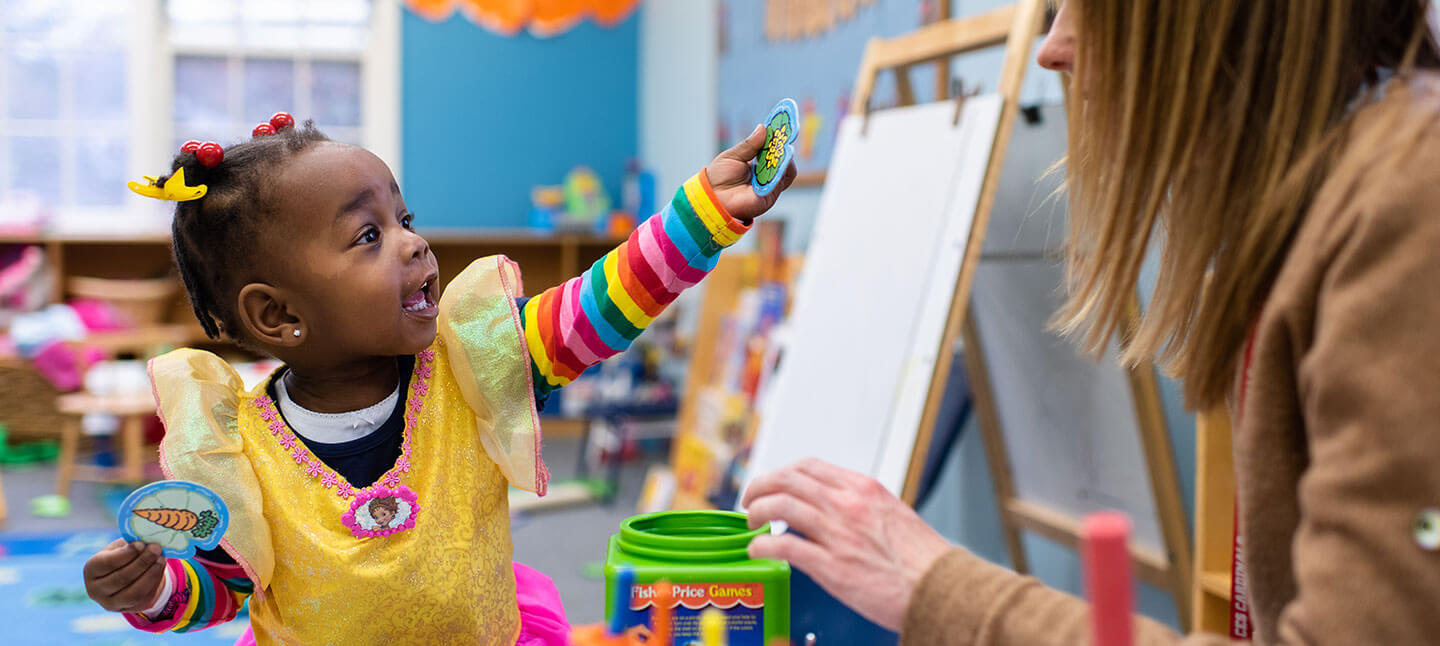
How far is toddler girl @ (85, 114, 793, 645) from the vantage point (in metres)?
1.01

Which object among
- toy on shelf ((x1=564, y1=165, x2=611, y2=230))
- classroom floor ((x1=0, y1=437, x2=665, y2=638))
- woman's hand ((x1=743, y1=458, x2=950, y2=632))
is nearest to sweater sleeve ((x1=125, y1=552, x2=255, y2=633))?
woman's hand ((x1=743, y1=458, x2=950, y2=632))

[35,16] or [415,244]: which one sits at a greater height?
[35,16]

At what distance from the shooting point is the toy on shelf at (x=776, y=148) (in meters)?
1.01

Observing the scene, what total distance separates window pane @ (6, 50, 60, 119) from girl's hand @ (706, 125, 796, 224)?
5.68 m

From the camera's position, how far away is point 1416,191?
2.03ft

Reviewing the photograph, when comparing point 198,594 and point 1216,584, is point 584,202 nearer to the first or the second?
point 1216,584

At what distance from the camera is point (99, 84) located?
5.61 metres

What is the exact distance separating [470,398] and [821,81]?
2.98m

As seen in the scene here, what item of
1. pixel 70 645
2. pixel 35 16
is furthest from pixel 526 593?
pixel 35 16

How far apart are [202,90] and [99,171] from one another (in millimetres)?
661

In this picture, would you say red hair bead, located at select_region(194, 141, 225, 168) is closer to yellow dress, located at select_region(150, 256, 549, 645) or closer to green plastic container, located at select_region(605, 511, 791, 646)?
yellow dress, located at select_region(150, 256, 549, 645)

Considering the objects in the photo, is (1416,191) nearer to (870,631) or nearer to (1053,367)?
(870,631)

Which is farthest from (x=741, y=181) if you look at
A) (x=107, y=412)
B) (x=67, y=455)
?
(x=67, y=455)

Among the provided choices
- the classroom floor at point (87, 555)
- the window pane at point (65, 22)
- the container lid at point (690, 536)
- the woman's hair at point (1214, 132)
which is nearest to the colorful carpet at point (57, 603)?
the classroom floor at point (87, 555)
